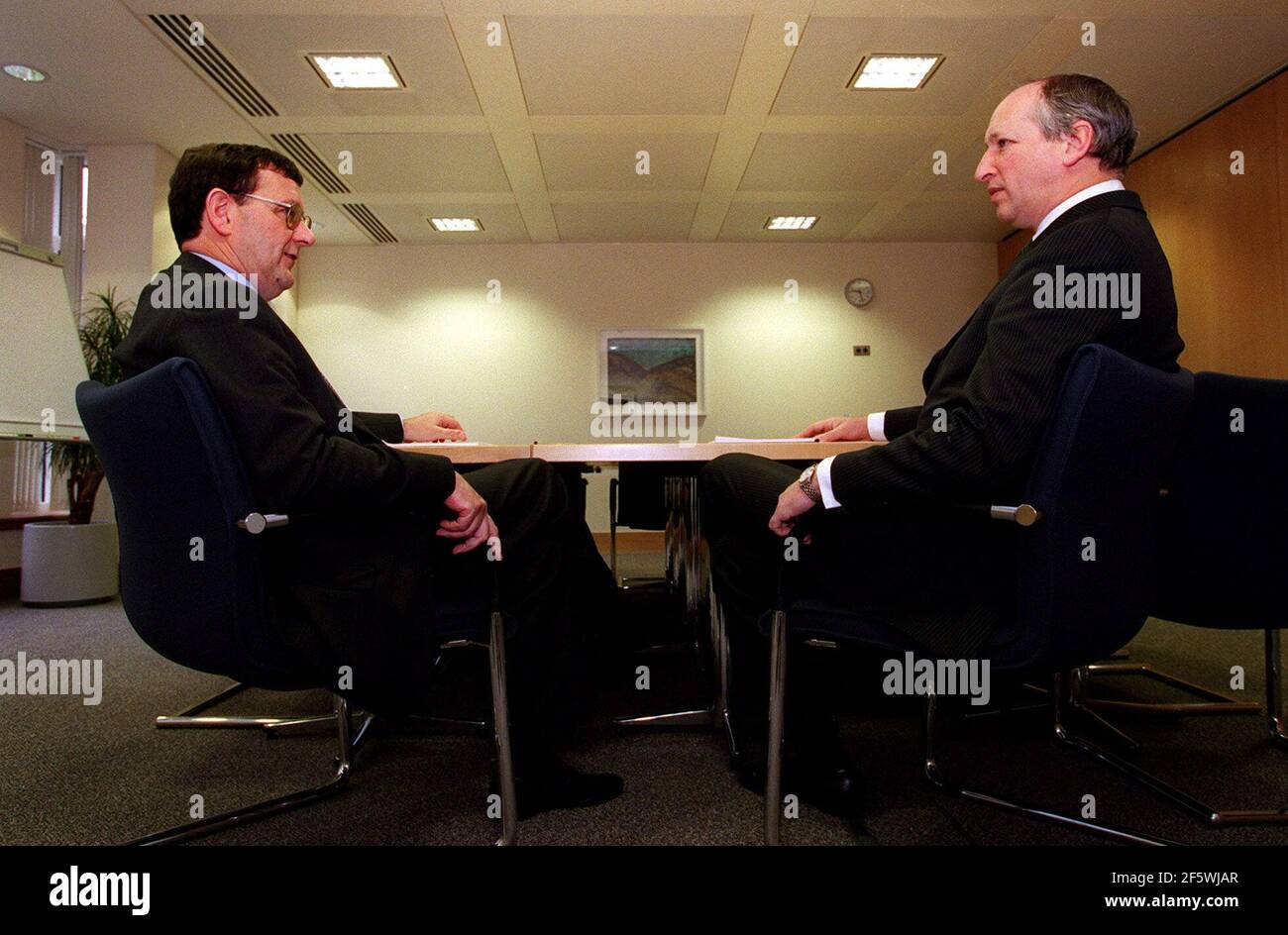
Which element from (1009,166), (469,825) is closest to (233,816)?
(469,825)

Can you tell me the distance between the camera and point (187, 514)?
1.04 meters

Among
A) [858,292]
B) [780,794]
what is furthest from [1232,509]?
[858,292]

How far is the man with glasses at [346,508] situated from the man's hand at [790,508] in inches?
17.0

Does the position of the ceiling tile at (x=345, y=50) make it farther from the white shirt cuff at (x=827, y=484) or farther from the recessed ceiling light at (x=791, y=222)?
the white shirt cuff at (x=827, y=484)

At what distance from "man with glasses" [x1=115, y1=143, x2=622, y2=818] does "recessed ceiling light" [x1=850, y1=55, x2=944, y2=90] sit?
3.42 metres

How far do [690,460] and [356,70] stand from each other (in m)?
3.53

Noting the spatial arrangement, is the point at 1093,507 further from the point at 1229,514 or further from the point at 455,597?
the point at 455,597

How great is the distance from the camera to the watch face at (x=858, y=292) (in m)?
6.83

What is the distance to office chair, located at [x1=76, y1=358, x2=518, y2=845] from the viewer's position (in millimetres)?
1000

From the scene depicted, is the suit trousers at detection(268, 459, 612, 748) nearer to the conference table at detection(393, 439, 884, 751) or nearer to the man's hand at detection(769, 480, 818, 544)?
the conference table at detection(393, 439, 884, 751)

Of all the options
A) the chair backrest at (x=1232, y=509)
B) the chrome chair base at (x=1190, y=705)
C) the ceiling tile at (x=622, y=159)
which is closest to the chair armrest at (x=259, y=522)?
the chair backrest at (x=1232, y=509)

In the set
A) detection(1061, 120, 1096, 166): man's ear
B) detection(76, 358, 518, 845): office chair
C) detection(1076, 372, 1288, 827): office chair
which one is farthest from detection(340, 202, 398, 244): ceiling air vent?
detection(1076, 372, 1288, 827): office chair

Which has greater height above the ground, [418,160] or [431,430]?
[418,160]
